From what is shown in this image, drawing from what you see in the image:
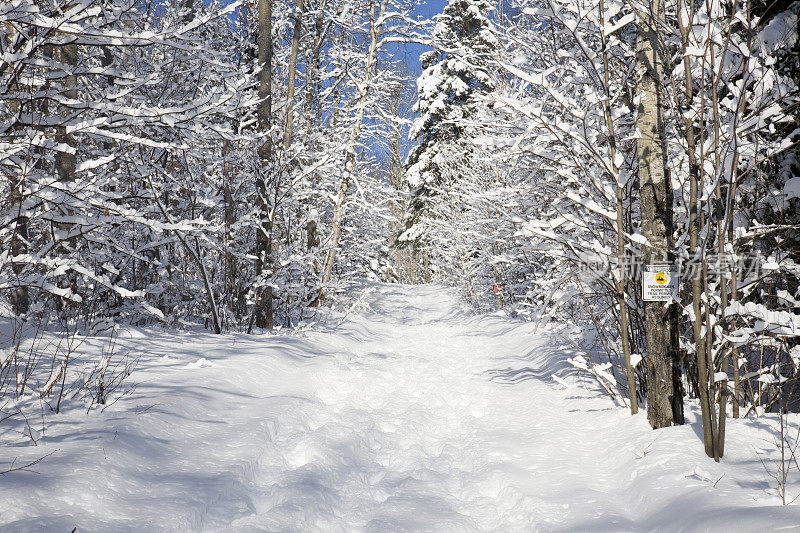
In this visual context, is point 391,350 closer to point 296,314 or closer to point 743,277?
point 296,314

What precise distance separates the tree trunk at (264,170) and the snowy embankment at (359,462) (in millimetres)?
3073

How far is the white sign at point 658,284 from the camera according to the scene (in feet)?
10.6

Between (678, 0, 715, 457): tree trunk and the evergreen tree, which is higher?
the evergreen tree

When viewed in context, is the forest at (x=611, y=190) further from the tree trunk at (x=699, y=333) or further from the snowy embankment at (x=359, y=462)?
the snowy embankment at (x=359, y=462)

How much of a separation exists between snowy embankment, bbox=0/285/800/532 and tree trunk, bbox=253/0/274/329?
307 cm

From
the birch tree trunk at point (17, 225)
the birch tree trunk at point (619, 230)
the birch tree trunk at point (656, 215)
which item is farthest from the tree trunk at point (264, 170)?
the birch tree trunk at point (656, 215)

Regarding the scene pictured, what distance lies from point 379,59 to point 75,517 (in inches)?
462

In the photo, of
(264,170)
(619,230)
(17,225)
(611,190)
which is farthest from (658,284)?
(264,170)

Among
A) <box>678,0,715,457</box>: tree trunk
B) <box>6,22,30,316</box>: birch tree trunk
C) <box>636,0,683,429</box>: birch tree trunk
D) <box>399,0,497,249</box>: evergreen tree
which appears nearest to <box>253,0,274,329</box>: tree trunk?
<box>6,22,30,316</box>: birch tree trunk

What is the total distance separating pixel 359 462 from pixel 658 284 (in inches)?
98.0

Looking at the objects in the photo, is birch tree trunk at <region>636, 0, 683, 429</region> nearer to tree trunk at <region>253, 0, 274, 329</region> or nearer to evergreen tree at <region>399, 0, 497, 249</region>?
tree trunk at <region>253, 0, 274, 329</region>

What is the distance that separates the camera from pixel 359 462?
3344mm

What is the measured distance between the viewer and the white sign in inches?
127

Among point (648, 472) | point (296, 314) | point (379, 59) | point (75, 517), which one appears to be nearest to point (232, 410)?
point (75, 517)
